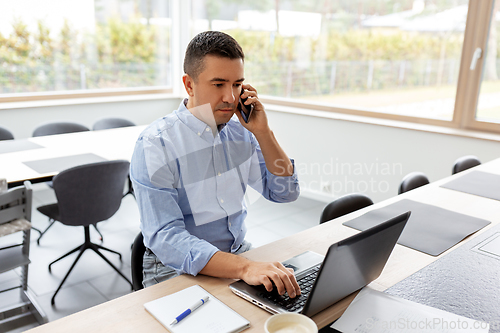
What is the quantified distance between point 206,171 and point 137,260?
0.39m

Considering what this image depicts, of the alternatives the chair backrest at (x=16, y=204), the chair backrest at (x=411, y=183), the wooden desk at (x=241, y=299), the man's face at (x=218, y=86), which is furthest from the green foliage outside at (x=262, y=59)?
the chair backrest at (x=16, y=204)

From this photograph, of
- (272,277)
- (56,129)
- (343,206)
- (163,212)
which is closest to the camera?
(272,277)

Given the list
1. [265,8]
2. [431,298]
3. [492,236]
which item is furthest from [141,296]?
[265,8]

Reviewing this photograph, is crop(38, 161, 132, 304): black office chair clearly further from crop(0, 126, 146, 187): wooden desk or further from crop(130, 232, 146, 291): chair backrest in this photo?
crop(130, 232, 146, 291): chair backrest

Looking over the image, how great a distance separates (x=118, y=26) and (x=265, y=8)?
1793 mm

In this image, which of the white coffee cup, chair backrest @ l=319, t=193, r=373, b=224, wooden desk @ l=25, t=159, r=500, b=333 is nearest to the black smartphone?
wooden desk @ l=25, t=159, r=500, b=333

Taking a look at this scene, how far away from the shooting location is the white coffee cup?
864mm

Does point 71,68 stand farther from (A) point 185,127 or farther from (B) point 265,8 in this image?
(A) point 185,127

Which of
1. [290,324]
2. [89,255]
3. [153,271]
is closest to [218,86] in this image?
[153,271]

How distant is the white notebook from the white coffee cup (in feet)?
0.46

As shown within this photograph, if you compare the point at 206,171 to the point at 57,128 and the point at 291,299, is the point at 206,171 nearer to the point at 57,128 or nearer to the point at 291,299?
the point at 291,299

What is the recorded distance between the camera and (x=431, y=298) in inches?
44.9

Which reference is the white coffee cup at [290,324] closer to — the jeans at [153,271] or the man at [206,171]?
the man at [206,171]

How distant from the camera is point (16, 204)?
2.00 metres
